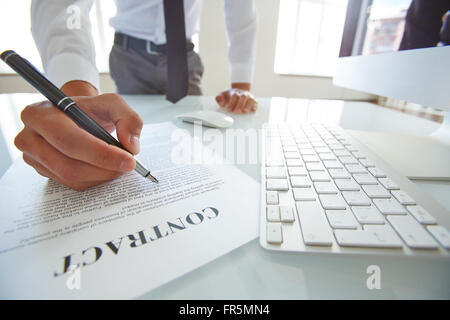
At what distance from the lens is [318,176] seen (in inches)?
10.2

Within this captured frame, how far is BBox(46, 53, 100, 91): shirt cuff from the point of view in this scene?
0.42 m

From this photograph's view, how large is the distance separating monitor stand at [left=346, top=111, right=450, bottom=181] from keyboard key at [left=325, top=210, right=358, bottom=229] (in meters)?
0.20

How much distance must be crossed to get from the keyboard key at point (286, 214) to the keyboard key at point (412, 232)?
9 centimetres

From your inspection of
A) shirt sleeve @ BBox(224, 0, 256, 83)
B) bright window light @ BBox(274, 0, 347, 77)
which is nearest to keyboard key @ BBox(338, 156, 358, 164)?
shirt sleeve @ BBox(224, 0, 256, 83)

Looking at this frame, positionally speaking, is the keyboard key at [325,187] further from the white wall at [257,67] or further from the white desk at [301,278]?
the white wall at [257,67]

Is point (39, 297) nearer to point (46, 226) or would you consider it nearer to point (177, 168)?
point (46, 226)

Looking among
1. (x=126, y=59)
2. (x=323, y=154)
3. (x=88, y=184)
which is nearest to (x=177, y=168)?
(x=88, y=184)

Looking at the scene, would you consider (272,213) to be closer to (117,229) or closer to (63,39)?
(117,229)

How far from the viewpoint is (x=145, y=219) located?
201 millimetres

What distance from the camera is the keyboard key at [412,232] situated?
16 cm

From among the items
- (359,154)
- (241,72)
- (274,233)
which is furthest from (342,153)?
(241,72)

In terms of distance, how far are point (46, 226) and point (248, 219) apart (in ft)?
0.63

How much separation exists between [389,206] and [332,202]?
6 cm

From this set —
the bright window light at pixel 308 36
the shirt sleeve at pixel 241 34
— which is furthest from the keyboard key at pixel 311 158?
the bright window light at pixel 308 36
